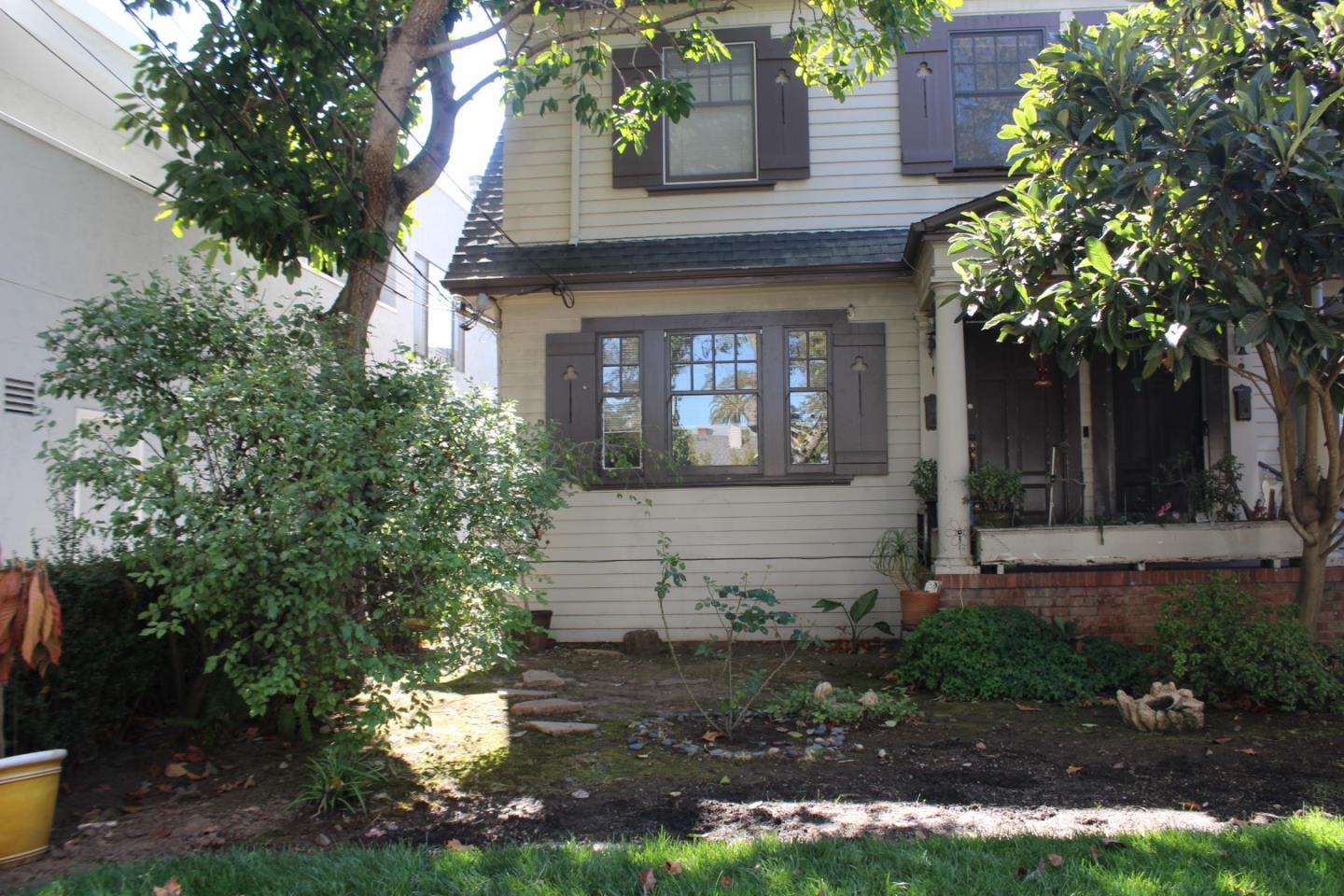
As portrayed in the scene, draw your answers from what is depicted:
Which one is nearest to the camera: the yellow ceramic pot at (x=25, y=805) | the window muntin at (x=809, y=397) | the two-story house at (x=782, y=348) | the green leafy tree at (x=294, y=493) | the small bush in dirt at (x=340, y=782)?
the yellow ceramic pot at (x=25, y=805)

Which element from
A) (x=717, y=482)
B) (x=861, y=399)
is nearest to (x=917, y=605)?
(x=861, y=399)

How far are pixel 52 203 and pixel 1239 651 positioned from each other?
10.4m

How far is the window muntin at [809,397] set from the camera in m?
9.34

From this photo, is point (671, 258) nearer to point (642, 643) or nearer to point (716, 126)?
point (716, 126)

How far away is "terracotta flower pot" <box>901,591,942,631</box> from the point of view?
793cm

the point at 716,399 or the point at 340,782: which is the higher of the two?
the point at 716,399

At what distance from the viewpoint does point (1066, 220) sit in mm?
6254

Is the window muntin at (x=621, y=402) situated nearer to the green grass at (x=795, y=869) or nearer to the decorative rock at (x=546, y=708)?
A: the decorative rock at (x=546, y=708)

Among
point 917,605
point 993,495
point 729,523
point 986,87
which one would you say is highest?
point 986,87

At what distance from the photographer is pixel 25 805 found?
4.05 meters

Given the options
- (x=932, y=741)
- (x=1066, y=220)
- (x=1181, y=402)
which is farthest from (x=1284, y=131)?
(x=1181, y=402)

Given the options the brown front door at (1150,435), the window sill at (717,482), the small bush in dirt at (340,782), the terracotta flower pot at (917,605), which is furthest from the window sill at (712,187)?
the small bush in dirt at (340,782)

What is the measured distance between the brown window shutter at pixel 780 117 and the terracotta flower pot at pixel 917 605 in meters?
4.26

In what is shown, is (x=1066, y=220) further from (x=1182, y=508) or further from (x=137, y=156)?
(x=137, y=156)
